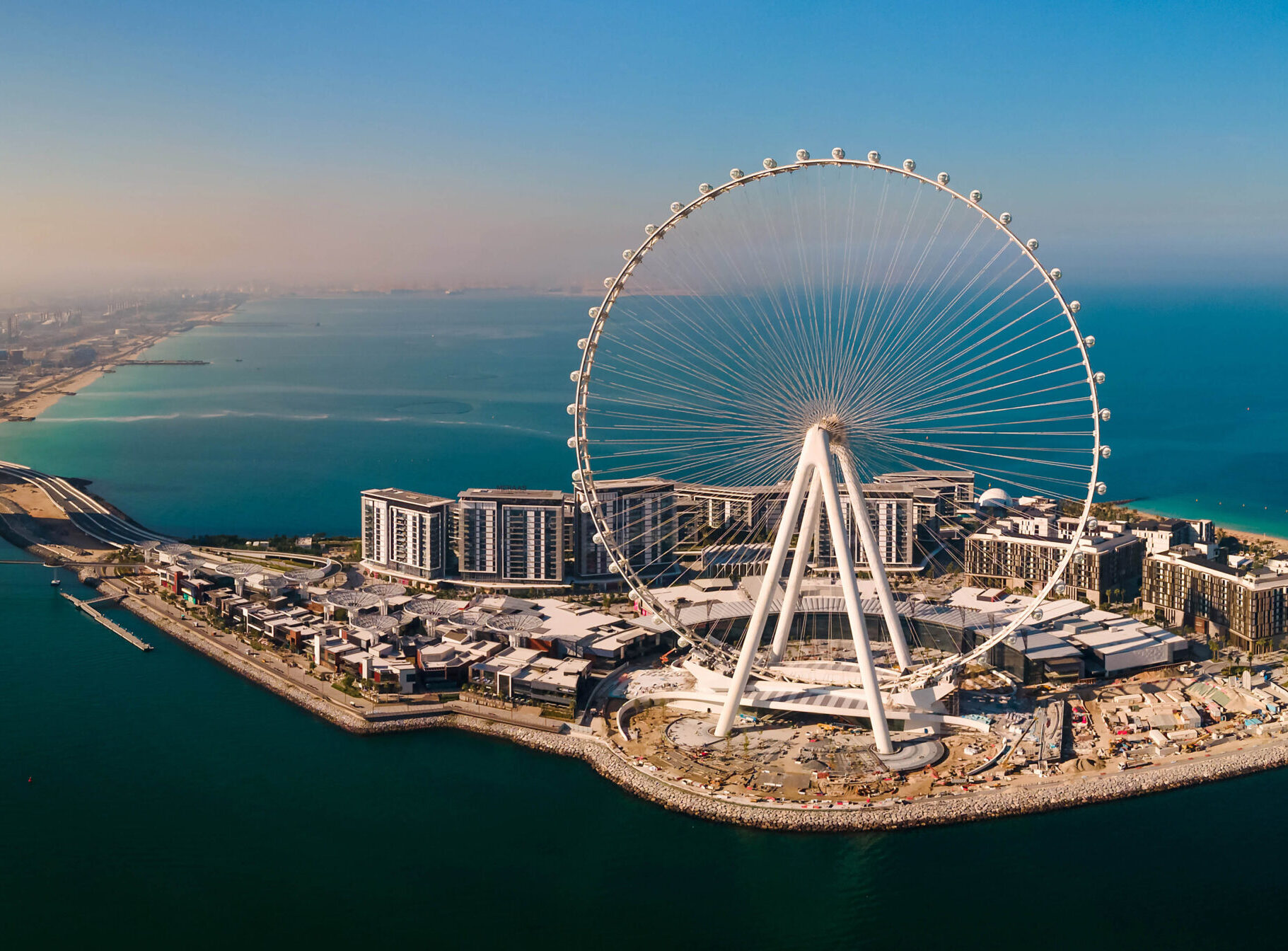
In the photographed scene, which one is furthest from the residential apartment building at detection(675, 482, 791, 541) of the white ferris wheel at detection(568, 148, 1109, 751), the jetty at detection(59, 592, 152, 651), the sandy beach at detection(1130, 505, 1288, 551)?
the jetty at detection(59, 592, 152, 651)

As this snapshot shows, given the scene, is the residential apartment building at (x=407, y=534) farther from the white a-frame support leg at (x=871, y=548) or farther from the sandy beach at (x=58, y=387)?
the sandy beach at (x=58, y=387)

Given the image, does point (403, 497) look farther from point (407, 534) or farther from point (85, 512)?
point (85, 512)

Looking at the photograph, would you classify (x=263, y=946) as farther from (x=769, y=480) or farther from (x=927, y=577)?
(x=927, y=577)

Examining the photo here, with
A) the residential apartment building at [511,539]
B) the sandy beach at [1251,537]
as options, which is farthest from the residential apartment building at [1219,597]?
the residential apartment building at [511,539]

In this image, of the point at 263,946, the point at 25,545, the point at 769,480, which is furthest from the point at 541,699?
the point at 25,545

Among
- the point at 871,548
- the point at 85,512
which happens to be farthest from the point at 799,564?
the point at 85,512

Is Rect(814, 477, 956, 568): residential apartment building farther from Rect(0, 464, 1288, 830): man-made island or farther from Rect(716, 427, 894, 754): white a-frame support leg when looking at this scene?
Rect(716, 427, 894, 754): white a-frame support leg
